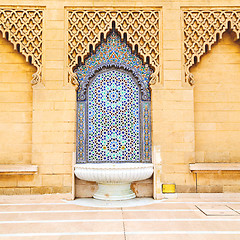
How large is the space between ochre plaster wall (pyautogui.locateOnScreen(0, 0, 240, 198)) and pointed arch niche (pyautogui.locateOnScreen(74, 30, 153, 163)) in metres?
0.25

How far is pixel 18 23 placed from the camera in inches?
198

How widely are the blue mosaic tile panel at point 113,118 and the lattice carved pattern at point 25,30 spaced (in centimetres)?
119

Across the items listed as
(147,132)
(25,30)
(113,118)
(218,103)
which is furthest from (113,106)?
(25,30)

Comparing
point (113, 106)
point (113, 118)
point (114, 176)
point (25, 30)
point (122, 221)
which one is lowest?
point (122, 221)

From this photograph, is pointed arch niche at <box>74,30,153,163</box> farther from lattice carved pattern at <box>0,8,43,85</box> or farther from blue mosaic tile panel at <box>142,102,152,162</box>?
lattice carved pattern at <box>0,8,43,85</box>

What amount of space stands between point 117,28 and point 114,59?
Answer: 576mm

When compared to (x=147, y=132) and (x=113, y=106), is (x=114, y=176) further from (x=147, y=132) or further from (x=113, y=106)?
(x=113, y=106)

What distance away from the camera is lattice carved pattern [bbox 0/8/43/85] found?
4980 millimetres

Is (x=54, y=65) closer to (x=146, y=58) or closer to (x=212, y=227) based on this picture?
(x=146, y=58)

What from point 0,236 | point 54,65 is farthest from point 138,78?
point 0,236

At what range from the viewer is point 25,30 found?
16.5ft

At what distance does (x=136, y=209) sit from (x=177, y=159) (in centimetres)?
124

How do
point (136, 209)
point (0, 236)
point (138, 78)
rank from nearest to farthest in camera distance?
point (0, 236), point (136, 209), point (138, 78)

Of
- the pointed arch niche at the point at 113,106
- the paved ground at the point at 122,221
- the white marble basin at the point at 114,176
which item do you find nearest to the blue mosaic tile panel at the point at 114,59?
the pointed arch niche at the point at 113,106
